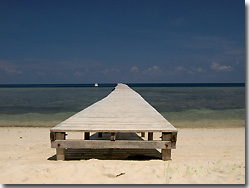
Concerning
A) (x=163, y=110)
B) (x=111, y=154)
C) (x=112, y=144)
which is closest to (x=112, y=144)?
(x=112, y=144)

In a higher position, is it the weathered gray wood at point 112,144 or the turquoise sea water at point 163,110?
the weathered gray wood at point 112,144

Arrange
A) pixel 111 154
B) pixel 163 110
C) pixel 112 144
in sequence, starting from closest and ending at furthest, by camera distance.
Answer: pixel 112 144 → pixel 111 154 → pixel 163 110

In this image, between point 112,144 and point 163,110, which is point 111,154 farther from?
point 163,110

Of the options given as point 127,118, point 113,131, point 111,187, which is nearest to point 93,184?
point 111,187

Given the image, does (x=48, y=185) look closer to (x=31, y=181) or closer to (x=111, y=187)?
(x=31, y=181)

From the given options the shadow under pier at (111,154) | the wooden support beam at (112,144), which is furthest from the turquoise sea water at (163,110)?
the wooden support beam at (112,144)

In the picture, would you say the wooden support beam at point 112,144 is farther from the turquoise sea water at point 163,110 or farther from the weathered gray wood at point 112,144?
the turquoise sea water at point 163,110

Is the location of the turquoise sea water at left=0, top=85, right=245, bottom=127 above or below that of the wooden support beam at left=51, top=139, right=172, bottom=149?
below

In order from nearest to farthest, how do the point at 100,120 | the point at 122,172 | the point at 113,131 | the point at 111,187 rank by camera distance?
1. the point at 111,187
2. the point at 122,172
3. the point at 113,131
4. the point at 100,120

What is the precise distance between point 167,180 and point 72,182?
1597 mm

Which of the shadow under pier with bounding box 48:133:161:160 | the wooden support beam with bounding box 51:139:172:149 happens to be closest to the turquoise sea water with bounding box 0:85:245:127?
the shadow under pier with bounding box 48:133:161:160

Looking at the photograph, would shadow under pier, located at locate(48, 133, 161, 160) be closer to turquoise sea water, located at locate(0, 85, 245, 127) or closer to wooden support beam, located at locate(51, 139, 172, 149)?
wooden support beam, located at locate(51, 139, 172, 149)

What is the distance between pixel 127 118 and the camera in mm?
6418

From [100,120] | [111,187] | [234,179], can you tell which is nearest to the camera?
[111,187]
